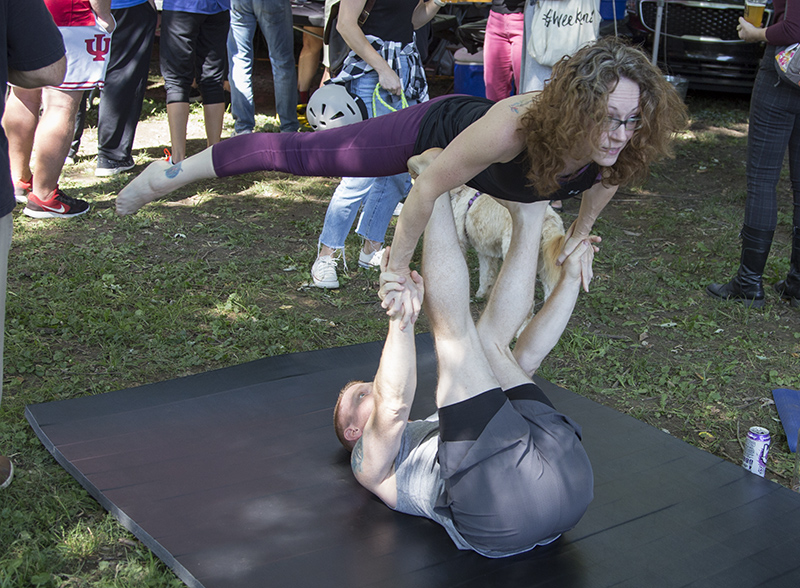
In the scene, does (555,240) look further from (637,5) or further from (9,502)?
(637,5)

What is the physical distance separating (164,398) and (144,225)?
2314mm

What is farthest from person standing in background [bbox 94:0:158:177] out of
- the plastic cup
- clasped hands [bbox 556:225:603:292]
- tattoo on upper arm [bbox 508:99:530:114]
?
tattoo on upper arm [bbox 508:99:530:114]

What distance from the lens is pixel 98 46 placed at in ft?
15.8

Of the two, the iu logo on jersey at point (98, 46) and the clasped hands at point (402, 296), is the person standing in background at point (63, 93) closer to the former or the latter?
the iu logo on jersey at point (98, 46)

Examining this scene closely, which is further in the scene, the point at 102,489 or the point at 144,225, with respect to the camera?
the point at 144,225

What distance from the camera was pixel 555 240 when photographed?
328cm

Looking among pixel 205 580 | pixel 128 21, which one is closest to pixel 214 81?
pixel 128 21

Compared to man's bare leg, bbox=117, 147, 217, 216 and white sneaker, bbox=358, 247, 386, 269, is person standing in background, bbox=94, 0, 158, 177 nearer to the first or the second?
white sneaker, bbox=358, 247, 386, 269

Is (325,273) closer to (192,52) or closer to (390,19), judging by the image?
(390,19)

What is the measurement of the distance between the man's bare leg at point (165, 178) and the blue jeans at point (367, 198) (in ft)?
3.91

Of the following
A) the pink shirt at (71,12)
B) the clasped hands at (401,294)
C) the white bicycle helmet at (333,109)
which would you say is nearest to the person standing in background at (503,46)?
the white bicycle helmet at (333,109)

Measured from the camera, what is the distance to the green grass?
2.66 meters

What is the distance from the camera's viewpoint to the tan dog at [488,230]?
3.81 m

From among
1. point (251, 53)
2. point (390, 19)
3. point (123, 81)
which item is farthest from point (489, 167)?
point (251, 53)
